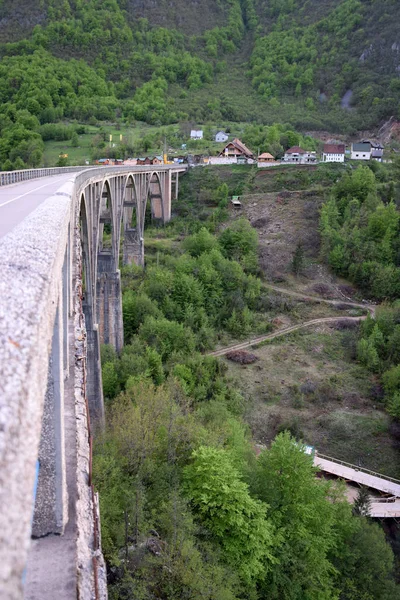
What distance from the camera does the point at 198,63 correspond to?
15188 cm

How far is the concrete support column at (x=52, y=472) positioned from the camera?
4.91 meters

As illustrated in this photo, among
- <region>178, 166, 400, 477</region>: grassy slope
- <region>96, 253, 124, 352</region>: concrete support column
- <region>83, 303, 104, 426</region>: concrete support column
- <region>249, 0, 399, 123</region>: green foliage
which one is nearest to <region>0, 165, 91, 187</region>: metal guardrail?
<region>96, 253, 124, 352</region>: concrete support column

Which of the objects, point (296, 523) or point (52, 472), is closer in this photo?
point (52, 472)

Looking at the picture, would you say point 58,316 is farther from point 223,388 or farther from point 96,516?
point 223,388

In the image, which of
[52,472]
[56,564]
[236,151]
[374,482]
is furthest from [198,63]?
[56,564]

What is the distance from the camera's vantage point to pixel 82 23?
151 metres

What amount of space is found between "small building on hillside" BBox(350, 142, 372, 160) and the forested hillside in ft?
115

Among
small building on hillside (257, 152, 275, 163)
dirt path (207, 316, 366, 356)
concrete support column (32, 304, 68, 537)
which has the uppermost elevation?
small building on hillside (257, 152, 275, 163)

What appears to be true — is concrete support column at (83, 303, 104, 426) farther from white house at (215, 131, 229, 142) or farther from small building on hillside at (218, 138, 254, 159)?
white house at (215, 131, 229, 142)

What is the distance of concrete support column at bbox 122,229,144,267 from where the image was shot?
42.8m

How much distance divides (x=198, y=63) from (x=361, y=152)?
101m

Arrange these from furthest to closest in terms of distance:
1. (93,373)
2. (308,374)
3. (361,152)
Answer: (361,152) < (308,374) < (93,373)

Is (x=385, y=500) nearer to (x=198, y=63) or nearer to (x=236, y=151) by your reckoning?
(x=236, y=151)

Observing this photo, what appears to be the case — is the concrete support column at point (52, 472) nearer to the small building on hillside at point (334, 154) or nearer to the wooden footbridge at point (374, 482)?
the wooden footbridge at point (374, 482)
